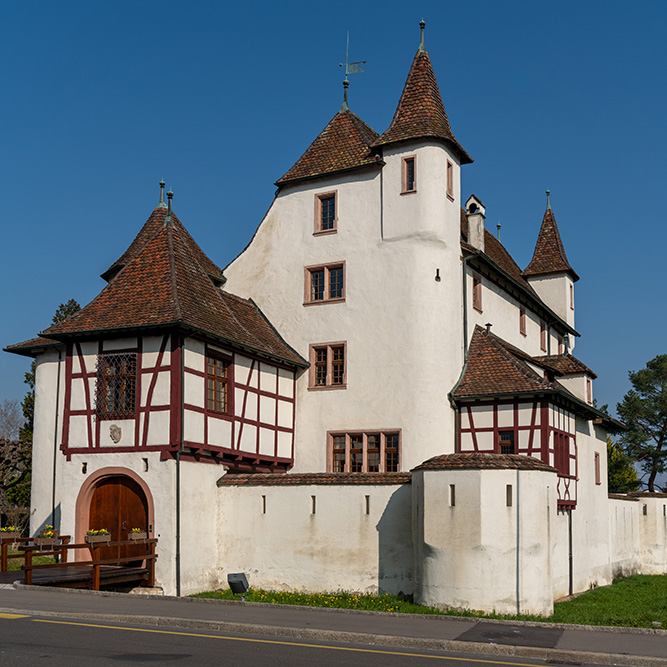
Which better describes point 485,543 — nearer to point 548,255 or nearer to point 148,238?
point 148,238

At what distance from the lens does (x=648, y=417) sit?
230ft

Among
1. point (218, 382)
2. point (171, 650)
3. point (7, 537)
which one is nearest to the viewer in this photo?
point (171, 650)

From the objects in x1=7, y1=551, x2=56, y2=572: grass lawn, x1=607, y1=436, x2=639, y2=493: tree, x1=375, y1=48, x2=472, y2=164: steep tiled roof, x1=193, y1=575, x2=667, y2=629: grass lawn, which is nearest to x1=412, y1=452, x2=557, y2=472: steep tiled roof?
x1=193, y1=575, x2=667, y2=629: grass lawn

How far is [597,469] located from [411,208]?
1318 centimetres

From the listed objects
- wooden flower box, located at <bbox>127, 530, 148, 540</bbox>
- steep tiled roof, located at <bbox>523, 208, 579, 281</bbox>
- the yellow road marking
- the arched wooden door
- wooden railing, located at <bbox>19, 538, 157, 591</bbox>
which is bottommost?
the yellow road marking

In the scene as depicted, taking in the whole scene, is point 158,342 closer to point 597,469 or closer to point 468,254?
point 468,254

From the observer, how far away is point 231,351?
25016 mm

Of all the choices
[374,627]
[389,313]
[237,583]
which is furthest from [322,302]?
[374,627]

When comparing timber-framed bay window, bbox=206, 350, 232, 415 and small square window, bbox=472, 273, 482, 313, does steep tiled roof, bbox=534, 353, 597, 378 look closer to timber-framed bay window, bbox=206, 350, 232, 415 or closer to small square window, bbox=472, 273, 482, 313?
small square window, bbox=472, 273, 482, 313

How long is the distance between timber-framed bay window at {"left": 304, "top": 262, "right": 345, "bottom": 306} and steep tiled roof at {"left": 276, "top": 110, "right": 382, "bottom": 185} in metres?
3.06

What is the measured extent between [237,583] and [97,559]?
350cm

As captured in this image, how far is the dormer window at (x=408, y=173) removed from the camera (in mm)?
27891

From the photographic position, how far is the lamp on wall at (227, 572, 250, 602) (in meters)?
21.9

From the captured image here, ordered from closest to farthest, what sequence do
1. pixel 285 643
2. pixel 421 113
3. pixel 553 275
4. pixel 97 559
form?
pixel 285 643
pixel 97 559
pixel 421 113
pixel 553 275
